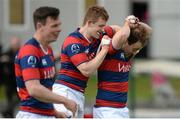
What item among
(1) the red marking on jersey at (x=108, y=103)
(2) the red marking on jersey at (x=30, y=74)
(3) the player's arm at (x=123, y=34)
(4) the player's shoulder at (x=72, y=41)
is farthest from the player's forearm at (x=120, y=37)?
(2) the red marking on jersey at (x=30, y=74)

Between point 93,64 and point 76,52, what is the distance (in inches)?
12.1

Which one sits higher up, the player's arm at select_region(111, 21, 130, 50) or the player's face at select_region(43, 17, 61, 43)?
the player's face at select_region(43, 17, 61, 43)

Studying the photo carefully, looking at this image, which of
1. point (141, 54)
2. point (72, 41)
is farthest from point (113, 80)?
point (141, 54)

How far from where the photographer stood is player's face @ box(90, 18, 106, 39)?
815cm

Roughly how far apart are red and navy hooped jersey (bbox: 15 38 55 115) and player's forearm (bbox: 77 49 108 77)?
36cm

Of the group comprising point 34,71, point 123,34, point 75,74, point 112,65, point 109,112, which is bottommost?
point 109,112

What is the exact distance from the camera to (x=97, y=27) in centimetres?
817

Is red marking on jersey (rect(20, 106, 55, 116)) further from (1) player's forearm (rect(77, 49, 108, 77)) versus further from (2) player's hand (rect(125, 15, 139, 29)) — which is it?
(2) player's hand (rect(125, 15, 139, 29))

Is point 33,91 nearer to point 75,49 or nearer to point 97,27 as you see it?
point 75,49

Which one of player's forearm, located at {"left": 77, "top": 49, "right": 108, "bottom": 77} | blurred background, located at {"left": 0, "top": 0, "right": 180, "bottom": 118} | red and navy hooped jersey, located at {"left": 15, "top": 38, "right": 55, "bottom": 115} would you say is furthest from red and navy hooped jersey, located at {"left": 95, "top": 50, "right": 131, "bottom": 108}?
blurred background, located at {"left": 0, "top": 0, "right": 180, "bottom": 118}

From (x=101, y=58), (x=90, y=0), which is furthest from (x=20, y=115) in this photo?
(x=90, y=0)

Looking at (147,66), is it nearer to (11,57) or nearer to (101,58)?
(11,57)

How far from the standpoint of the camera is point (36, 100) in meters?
7.64

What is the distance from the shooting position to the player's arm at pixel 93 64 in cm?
787
